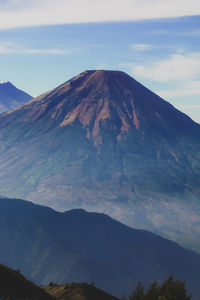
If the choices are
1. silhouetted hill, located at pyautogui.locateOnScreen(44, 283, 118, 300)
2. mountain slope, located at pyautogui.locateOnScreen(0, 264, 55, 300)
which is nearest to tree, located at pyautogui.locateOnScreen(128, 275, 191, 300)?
silhouetted hill, located at pyautogui.locateOnScreen(44, 283, 118, 300)

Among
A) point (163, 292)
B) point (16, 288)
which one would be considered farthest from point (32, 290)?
point (163, 292)

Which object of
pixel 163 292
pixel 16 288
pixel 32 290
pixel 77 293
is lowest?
pixel 77 293

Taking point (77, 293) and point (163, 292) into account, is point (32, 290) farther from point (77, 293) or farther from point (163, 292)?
point (163, 292)

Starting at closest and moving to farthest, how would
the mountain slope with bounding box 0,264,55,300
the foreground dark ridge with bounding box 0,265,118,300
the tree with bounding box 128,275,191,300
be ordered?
the mountain slope with bounding box 0,264,55,300 < the foreground dark ridge with bounding box 0,265,118,300 < the tree with bounding box 128,275,191,300

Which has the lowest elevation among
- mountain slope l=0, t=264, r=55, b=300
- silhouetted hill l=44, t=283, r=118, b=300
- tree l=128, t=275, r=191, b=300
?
silhouetted hill l=44, t=283, r=118, b=300

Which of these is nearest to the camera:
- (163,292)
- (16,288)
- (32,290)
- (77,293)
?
(16,288)

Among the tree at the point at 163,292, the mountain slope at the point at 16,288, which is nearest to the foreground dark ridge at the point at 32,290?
the mountain slope at the point at 16,288

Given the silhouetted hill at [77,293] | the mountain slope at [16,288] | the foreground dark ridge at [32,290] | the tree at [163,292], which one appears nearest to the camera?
the mountain slope at [16,288]

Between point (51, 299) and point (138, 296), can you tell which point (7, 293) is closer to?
point (51, 299)

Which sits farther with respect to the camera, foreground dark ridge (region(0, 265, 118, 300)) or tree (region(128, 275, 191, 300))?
Result: tree (region(128, 275, 191, 300))

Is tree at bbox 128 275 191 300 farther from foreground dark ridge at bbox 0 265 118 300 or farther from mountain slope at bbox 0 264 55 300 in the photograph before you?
mountain slope at bbox 0 264 55 300

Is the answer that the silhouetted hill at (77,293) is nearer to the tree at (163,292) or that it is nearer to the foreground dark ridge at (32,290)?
the foreground dark ridge at (32,290)
